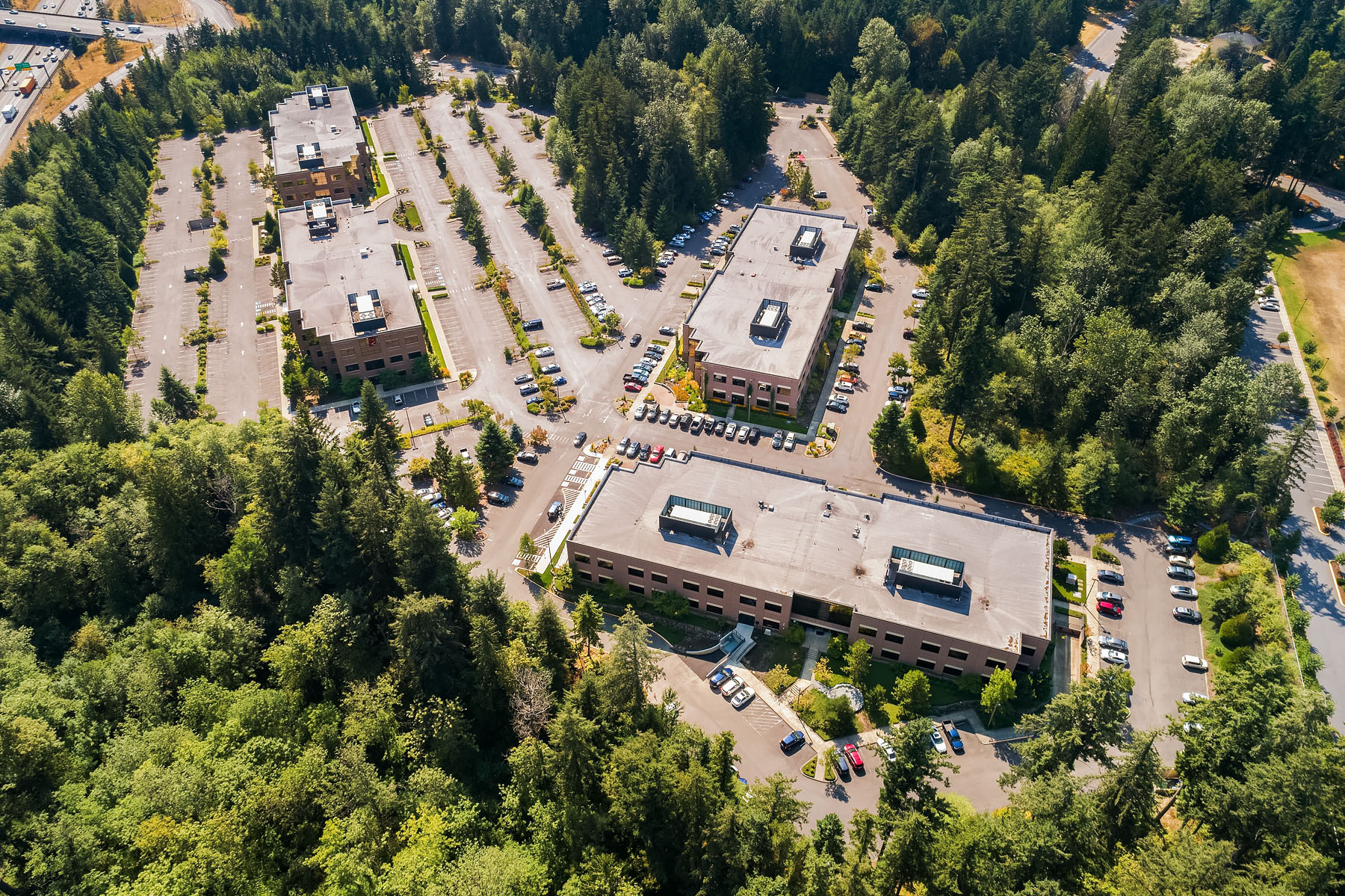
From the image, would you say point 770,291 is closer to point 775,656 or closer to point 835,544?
point 835,544

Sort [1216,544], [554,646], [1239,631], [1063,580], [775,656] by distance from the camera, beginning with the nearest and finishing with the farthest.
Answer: [554,646]
[1239,631]
[775,656]
[1216,544]
[1063,580]

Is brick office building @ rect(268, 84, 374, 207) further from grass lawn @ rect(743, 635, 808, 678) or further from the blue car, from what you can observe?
the blue car

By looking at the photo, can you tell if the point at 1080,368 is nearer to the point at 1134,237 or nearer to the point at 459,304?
the point at 1134,237

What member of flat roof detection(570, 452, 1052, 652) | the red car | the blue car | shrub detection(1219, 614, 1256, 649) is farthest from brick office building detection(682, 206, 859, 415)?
shrub detection(1219, 614, 1256, 649)

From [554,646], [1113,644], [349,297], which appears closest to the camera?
[554,646]

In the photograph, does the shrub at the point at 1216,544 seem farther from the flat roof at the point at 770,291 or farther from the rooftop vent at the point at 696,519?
the rooftop vent at the point at 696,519

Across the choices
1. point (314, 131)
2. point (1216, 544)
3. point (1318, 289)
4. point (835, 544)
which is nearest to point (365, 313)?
point (314, 131)
